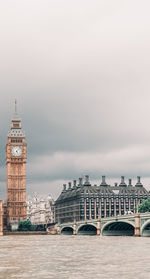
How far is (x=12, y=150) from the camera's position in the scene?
192625 millimetres

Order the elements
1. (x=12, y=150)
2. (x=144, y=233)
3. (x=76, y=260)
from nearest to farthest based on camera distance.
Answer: (x=76, y=260)
(x=144, y=233)
(x=12, y=150)

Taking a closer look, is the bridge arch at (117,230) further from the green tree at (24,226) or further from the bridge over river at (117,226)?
the green tree at (24,226)

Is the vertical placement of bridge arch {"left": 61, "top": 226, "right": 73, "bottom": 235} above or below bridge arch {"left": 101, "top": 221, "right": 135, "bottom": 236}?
below

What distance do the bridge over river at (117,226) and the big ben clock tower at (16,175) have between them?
19217 mm

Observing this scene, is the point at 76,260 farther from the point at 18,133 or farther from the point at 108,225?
the point at 18,133

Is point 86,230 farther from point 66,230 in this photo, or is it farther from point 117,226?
point 117,226

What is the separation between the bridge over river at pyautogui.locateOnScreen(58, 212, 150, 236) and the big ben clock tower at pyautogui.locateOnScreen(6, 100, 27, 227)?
19217mm

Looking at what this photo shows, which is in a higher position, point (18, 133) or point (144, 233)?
point (18, 133)

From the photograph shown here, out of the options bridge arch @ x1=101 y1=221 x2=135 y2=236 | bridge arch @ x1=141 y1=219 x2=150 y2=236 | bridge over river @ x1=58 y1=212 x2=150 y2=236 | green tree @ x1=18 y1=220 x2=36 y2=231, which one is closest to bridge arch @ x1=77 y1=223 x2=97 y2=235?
bridge over river @ x1=58 y1=212 x2=150 y2=236

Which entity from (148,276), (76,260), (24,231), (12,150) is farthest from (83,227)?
(148,276)

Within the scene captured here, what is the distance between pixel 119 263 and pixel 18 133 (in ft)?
534

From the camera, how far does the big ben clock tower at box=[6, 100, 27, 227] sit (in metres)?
180

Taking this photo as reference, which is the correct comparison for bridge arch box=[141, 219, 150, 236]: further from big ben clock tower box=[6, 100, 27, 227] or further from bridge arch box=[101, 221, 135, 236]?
big ben clock tower box=[6, 100, 27, 227]

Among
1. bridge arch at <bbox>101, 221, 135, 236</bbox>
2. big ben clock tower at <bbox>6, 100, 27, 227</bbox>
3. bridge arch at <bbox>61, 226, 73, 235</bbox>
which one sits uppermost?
big ben clock tower at <bbox>6, 100, 27, 227</bbox>
